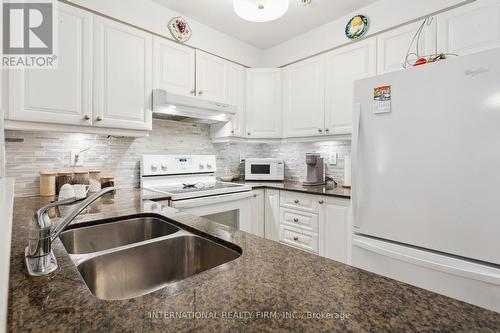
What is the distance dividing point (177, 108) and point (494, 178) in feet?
7.22

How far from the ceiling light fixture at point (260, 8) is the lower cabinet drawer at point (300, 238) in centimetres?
187

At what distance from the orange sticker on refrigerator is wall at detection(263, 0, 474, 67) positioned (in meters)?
1.05

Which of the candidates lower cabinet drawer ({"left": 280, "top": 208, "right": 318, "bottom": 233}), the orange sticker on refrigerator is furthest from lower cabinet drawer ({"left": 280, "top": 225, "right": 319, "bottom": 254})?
the orange sticker on refrigerator

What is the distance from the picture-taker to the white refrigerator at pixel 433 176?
3.95 feet

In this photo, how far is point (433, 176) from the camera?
4.42 feet

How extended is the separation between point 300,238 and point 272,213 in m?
0.39

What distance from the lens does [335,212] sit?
7.25 feet

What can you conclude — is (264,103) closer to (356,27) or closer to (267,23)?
(267,23)

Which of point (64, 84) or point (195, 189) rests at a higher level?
point (64, 84)

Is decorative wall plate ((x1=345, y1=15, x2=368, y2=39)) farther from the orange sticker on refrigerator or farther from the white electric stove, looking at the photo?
the white electric stove

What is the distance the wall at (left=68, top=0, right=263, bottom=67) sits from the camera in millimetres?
2020

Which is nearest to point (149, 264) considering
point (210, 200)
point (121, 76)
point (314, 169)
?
point (210, 200)

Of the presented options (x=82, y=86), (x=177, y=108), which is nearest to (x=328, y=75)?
(x=177, y=108)

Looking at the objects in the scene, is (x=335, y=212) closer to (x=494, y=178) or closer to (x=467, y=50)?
(x=494, y=178)
